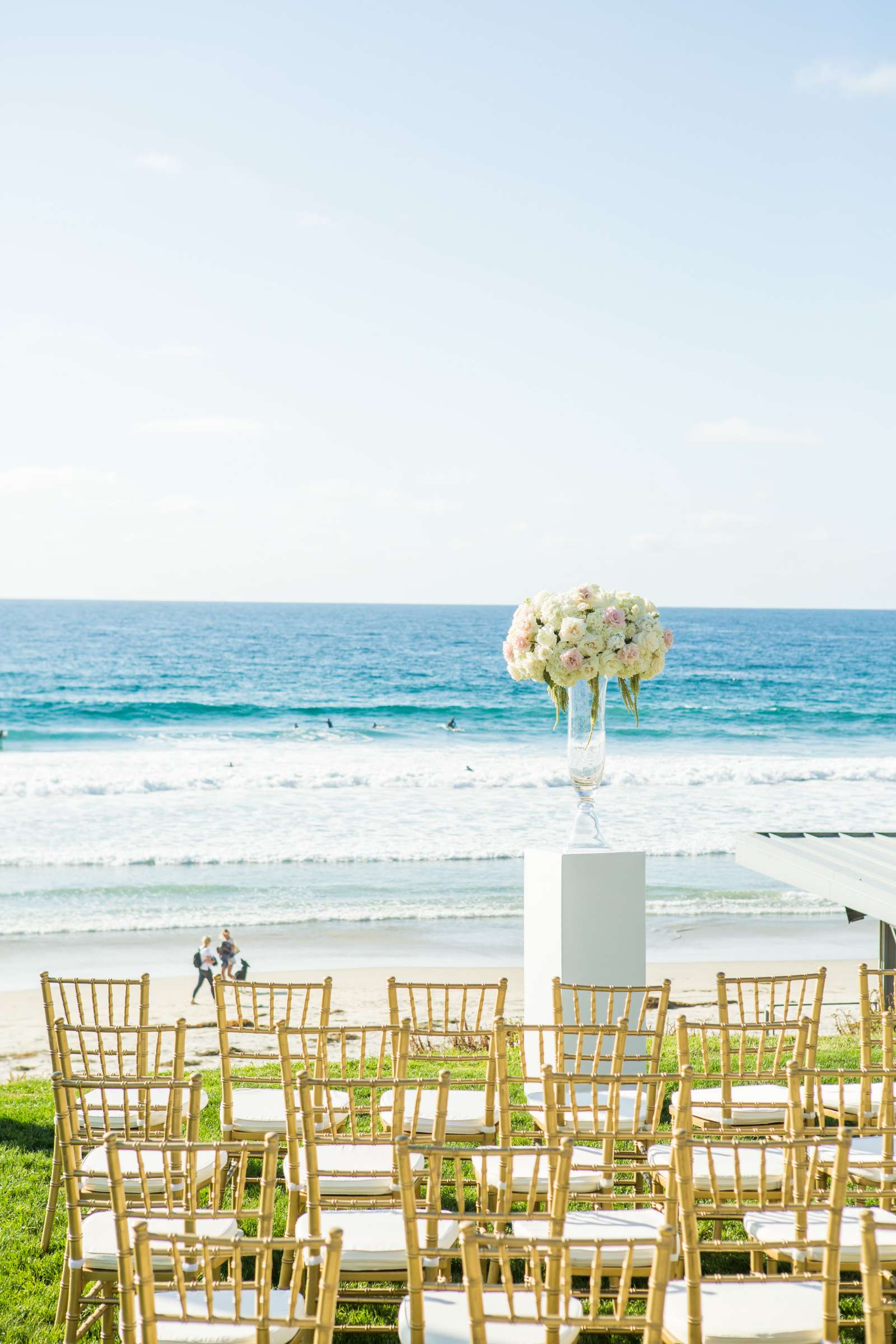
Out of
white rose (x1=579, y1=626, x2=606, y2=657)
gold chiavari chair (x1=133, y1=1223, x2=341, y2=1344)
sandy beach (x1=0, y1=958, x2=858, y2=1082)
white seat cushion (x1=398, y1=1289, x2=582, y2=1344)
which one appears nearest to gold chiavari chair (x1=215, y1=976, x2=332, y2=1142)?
gold chiavari chair (x1=133, y1=1223, x2=341, y2=1344)

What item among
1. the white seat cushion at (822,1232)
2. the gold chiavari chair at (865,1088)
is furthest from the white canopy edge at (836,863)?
the white seat cushion at (822,1232)

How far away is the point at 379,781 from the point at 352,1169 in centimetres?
2056

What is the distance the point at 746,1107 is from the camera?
13.5 feet

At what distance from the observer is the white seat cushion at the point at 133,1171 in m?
3.40

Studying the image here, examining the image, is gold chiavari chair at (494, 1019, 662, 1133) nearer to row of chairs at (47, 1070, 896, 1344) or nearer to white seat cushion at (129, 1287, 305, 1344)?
row of chairs at (47, 1070, 896, 1344)

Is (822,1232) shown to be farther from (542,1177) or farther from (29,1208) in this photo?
(29,1208)

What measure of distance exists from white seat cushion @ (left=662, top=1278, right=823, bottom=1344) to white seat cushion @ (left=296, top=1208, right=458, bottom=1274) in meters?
0.60

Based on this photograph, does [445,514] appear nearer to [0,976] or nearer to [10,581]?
[10,581]

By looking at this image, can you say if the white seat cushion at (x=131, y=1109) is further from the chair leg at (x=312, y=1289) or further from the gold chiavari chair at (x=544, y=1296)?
the gold chiavari chair at (x=544, y=1296)

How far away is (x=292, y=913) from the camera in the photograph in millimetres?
13156

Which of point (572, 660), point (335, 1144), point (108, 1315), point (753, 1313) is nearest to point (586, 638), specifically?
point (572, 660)

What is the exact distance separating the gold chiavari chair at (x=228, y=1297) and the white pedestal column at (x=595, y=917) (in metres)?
2.43

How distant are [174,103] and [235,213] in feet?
18.9

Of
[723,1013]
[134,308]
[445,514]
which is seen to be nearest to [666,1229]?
[723,1013]
